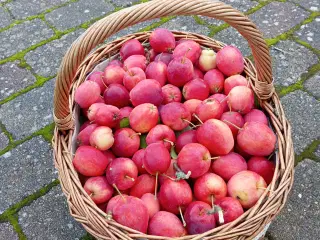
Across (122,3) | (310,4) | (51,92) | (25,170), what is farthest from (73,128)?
(310,4)

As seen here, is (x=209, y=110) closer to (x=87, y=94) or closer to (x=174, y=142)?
(x=174, y=142)

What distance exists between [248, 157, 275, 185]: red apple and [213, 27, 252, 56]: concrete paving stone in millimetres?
1133

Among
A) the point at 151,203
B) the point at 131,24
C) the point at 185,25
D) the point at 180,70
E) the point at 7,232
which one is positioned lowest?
the point at 7,232

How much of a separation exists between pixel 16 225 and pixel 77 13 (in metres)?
1.56

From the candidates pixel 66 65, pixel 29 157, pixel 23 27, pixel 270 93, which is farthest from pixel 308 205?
pixel 23 27

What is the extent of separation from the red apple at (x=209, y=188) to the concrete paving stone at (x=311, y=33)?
1.47 metres

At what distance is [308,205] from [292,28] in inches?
50.2

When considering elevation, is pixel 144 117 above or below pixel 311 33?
above

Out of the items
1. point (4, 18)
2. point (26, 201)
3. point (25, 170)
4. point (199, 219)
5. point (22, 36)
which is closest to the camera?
point (199, 219)

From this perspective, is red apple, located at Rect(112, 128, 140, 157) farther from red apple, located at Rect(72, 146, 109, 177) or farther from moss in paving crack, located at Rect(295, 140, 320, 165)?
moss in paving crack, located at Rect(295, 140, 320, 165)

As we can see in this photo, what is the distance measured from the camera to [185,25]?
254 cm

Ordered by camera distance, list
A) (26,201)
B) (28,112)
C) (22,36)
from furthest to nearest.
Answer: (22,36), (28,112), (26,201)

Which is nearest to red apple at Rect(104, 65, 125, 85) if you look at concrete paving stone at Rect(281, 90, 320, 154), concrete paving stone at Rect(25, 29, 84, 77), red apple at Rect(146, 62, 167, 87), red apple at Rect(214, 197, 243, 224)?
red apple at Rect(146, 62, 167, 87)

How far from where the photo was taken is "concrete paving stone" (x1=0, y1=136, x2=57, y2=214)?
5.88 ft
